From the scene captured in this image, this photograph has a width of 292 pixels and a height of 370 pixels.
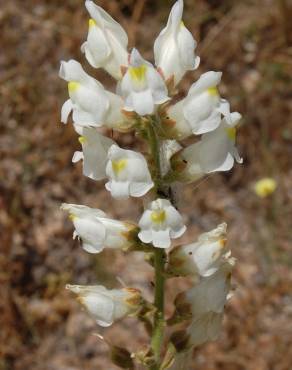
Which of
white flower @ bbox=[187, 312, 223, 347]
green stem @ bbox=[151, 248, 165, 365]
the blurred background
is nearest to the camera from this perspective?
green stem @ bbox=[151, 248, 165, 365]

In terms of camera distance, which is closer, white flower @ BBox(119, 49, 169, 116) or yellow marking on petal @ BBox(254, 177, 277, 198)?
white flower @ BBox(119, 49, 169, 116)

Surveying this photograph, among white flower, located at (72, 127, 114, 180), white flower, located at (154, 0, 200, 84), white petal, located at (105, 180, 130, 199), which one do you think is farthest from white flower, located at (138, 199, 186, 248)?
white flower, located at (154, 0, 200, 84)

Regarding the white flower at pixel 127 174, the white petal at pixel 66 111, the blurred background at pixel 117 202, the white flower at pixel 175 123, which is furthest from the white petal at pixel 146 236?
the blurred background at pixel 117 202

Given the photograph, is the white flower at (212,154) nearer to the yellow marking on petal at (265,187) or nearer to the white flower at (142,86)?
the white flower at (142,86)

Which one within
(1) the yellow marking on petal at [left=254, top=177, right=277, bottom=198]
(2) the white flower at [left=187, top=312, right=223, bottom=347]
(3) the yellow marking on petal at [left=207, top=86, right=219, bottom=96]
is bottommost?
(1) the yellow marking on petal at [left=254, top=177, right=277, bottom=198]

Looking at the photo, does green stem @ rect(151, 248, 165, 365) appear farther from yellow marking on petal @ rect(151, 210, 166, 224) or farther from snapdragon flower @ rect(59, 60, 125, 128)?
snapdragon flower @ rect(59, 60, 125, 128)

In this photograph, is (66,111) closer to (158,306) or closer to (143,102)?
→ (143,102)

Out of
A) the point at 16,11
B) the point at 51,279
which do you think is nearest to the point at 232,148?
the point at 51,279

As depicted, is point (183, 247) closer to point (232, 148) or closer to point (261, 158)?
point (232, 148)

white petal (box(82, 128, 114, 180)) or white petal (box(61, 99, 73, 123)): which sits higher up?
white petal (box(61, 99, 73, 123))
